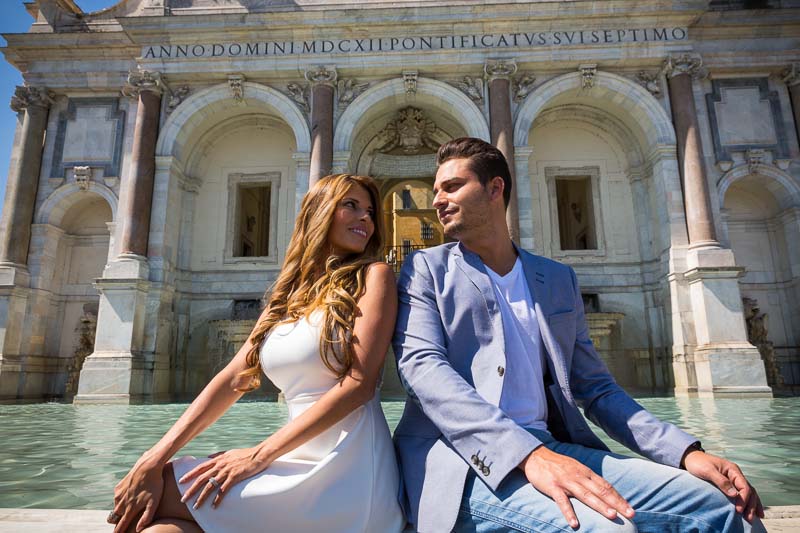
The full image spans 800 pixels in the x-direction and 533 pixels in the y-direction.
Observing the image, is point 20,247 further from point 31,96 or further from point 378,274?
point 378,274

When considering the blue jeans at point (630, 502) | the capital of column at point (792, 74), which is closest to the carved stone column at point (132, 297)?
the blue jeans at point (630, 502)

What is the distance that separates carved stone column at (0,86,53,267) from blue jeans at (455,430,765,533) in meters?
14.9

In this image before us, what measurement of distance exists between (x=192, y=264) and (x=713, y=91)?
46.8ft

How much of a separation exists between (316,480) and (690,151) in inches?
517

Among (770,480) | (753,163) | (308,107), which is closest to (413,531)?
(770,480)

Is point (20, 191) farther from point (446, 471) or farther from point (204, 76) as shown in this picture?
point (446, 471)

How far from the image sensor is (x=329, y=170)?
1235 cm

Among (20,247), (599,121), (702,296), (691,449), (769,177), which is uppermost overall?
(599,121)

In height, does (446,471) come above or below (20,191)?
below

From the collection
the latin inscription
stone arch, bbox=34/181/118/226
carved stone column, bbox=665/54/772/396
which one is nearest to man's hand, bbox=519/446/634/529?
carved stone column, bbox=665/54/772/396

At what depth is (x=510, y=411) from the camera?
172 centimetres

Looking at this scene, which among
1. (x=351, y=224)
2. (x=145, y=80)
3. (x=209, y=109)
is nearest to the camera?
(x=351, y=224)

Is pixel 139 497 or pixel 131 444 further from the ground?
pixel 139 497

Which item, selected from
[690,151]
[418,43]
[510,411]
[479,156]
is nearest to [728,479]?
[510,411]
